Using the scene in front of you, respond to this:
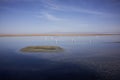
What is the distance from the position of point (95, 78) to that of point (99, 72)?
0.54m

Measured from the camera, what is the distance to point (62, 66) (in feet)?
22.2

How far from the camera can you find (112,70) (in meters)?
5.86

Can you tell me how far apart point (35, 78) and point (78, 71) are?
1.63 m

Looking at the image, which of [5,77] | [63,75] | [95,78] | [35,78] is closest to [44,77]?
[35,78]

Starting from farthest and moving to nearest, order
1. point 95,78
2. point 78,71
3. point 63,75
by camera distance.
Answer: point 78,71 → point 63,75 → point 95,78

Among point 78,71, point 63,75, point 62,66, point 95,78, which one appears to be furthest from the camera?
point 62,66

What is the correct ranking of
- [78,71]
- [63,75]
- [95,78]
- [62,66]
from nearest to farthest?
1. [95,78]
2. [63,75]
3. [78,71]
4. [62,66]

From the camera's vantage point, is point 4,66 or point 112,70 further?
point 4,66

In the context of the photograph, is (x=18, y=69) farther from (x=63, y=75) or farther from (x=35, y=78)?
(x=63, y=75)

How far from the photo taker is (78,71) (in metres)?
6.05

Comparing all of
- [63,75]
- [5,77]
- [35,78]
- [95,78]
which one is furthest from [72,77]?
[5,77]

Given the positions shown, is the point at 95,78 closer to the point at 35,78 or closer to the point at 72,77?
the point at 72,77

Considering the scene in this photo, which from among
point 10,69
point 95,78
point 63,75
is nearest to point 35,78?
point 63,75

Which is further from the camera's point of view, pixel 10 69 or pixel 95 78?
pixel 10 69
